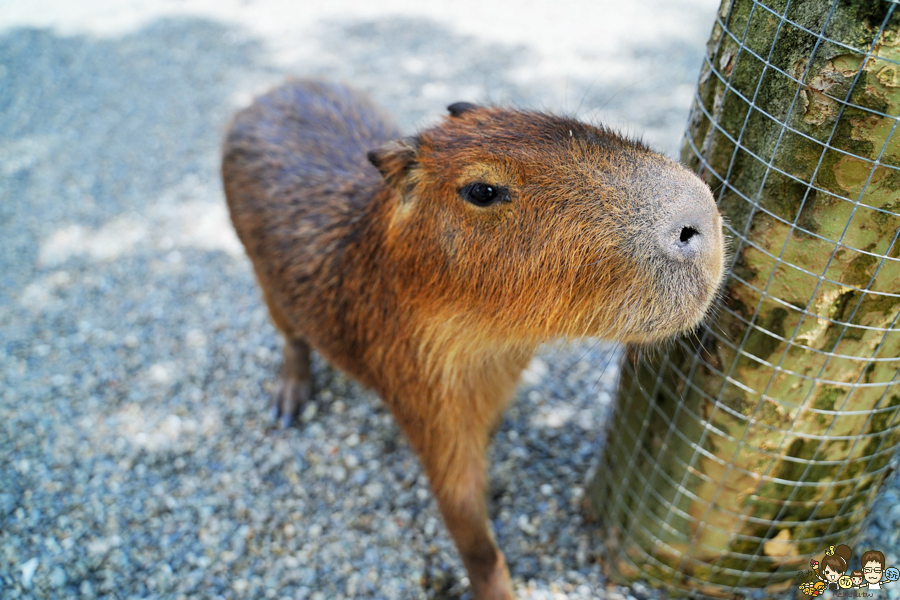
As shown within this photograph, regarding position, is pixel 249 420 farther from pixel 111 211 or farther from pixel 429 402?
pixel 111 211

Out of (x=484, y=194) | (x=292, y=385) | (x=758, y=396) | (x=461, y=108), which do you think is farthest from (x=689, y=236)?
(x=292, y=385)

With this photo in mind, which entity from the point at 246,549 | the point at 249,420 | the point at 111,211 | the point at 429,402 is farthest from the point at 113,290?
the point at 429,402

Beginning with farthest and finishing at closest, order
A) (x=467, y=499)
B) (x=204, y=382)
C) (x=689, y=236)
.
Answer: (x=204, y=382)
(x=467, y=499)
(x=689, y=236)

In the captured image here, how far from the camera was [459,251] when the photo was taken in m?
2.03

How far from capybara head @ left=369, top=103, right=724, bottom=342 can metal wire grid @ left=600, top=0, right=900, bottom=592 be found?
10.6 inches

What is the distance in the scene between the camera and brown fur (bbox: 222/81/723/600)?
1.74 metres

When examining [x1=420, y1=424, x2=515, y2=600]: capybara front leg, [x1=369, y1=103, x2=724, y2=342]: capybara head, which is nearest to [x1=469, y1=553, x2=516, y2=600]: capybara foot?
[x1=420, y1=424, x2=515, y2=600]: capybara front leg

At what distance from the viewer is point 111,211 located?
515 cm

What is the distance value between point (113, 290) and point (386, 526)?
2741 millimetres

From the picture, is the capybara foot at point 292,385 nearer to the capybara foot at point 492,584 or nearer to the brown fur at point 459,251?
the brown fur at point 459,251

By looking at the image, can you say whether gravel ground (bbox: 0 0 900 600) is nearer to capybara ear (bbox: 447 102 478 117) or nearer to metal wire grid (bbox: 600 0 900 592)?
metal wire grid (bbox: 600 0 900 592)

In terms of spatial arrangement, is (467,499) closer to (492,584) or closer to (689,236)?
(492,584)

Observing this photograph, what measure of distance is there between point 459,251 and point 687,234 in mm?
704

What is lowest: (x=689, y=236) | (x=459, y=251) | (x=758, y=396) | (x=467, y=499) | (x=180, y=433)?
(x=180, y=433)
